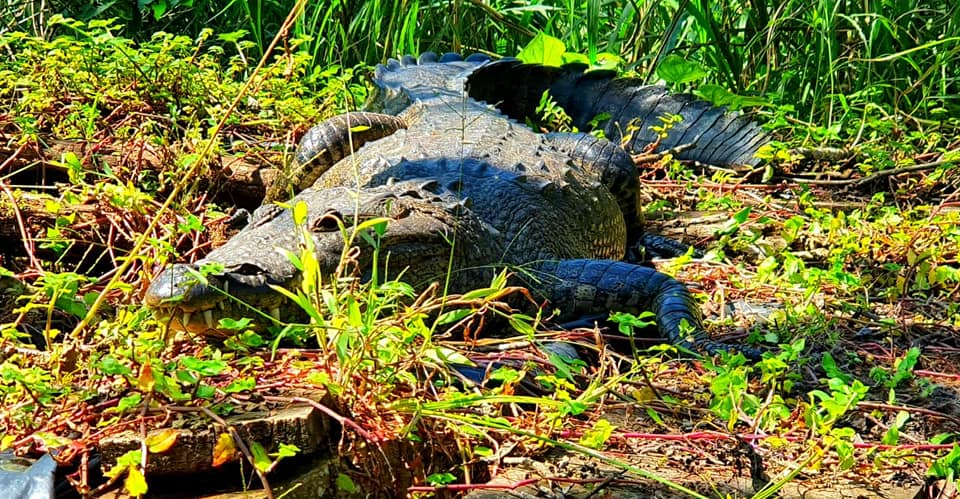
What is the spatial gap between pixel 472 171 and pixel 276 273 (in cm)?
151

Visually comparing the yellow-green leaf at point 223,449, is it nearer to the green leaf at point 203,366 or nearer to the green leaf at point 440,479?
the green leaf at point 203,366

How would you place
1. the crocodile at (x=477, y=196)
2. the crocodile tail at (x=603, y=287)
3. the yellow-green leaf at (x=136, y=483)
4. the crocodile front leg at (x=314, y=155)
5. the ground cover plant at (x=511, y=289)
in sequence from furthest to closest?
the crocodile front leg at (x=314, y=155), the crocodile tail at (x=603, y=287), the crocodile at (x=477, y=196), the ground cover plant at (x=511, y=289), the yellow-green leaf at (x=136, y=483)

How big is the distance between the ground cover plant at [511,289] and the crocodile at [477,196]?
135 millimetres

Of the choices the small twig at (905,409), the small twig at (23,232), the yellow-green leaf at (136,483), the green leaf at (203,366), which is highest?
the green leaf at (203,366)

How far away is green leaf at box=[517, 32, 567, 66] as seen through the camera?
6.93 meters

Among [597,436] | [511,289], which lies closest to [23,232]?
[511,289]

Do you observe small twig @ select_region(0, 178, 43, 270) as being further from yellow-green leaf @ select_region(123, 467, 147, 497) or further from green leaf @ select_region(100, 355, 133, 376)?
yellow-green leaf @ select_region(123, 467, 147, 497)

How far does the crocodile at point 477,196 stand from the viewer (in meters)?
3.18

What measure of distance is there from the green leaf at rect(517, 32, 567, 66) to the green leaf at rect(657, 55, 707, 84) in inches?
26.8

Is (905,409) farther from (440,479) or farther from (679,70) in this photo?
(679,70)

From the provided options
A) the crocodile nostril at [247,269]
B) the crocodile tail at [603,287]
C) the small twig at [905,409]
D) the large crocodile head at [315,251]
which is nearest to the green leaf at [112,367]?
the large crocodile head at [315,251]

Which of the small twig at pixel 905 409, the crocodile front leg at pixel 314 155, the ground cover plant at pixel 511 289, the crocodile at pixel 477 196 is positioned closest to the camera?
the ground cover plant at pixel 511 289

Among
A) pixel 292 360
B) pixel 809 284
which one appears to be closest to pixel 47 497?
pixel 292 360

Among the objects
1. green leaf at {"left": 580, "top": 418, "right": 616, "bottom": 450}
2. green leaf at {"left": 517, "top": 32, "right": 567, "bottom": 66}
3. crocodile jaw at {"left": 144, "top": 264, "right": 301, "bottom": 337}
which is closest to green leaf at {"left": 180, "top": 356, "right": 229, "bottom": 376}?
crocodile jaw at {"left": 144, "top": 264, "right": 301, "bottom": 337}
